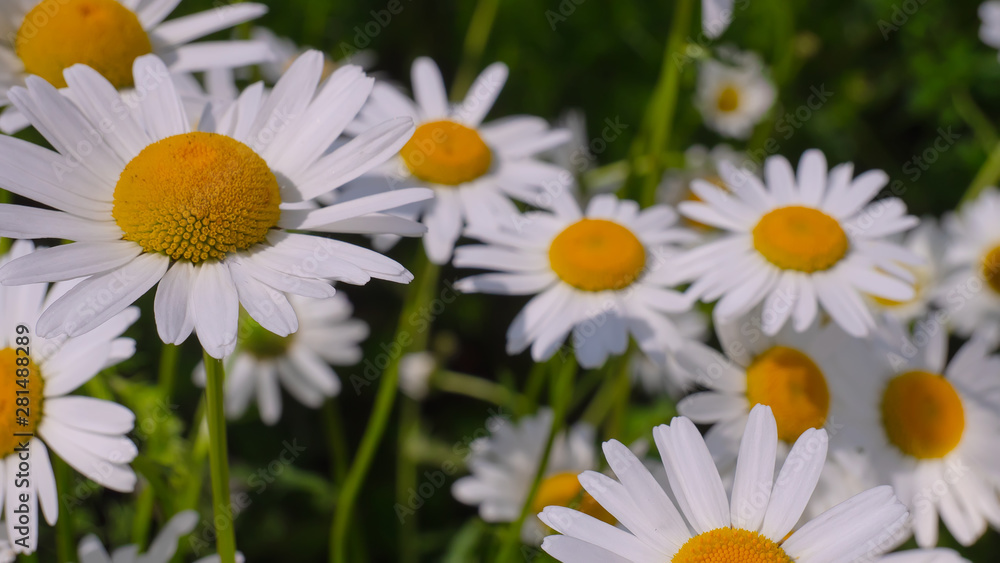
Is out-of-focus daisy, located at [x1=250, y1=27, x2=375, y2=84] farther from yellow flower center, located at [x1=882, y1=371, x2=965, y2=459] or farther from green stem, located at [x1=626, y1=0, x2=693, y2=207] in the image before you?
yellow flower center, located at [x1=882, y1=371, x2=965, y2=459]

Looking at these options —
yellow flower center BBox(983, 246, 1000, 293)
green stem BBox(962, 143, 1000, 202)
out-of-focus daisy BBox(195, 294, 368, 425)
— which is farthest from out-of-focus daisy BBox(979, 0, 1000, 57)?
out-of-focus daisy BBox(195, 294, 368, 425)

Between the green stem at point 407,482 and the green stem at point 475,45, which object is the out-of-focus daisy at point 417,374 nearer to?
the green stem at point 407,482

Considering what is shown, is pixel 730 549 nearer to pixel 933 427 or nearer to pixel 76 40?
pixel 933 427

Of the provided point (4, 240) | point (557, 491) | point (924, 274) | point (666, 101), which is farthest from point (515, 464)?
point (924, 274)

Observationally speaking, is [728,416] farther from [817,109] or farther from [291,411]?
[817,109]

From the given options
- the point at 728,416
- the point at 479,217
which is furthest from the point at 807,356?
the point at 479,217

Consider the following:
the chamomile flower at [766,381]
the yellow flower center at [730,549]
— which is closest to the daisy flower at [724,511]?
the yellow flower center at [730,549]
